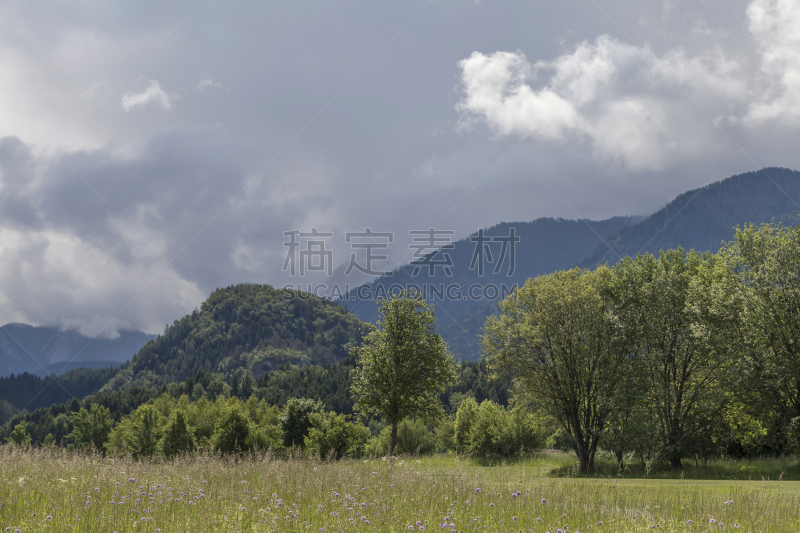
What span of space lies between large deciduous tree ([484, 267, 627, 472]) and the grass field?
22.6 m

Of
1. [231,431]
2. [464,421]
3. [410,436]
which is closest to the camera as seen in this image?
Answer: [231,431]

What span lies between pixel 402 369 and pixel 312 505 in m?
28.1

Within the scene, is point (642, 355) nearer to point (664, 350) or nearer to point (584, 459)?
point (664, 350)

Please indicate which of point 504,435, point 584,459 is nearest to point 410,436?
point 504,435

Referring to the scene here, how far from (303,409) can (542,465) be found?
129 feet

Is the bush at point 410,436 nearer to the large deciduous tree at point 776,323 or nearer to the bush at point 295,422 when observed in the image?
the bush at point 295,422

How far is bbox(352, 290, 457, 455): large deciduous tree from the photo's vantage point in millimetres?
36375

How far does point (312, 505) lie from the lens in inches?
343

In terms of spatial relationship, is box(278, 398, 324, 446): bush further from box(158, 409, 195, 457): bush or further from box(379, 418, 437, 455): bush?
box(158, 409, 195, 457): bush

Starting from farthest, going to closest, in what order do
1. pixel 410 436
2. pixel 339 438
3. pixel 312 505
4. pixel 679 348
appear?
pixel 410 436 < pixel 339 438 < pixel 679 348 < pixel 312 505

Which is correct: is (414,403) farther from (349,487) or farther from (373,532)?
(373,532)

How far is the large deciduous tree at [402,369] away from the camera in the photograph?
36.4 metres

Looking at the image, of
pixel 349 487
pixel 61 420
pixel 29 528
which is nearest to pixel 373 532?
pixel 349 487

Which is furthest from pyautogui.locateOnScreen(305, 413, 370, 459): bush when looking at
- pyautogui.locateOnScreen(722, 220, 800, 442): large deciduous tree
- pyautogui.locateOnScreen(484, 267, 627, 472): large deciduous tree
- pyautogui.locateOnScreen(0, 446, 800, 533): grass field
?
pyautogui.locateOnScreen(0, 446, 800, 533): grass field
